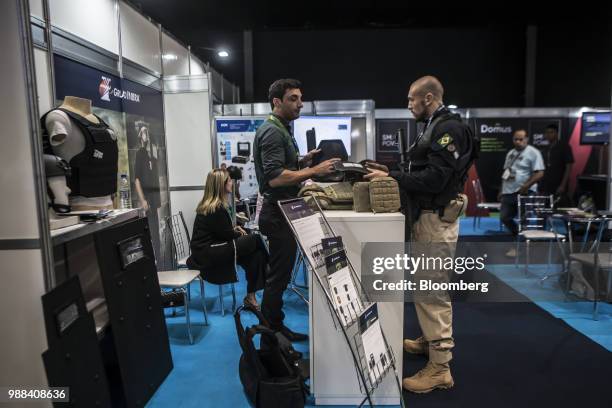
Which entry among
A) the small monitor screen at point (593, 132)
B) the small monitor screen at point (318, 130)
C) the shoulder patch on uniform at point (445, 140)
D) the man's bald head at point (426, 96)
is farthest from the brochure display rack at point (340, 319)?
the small monitor screen at point (593, 132)

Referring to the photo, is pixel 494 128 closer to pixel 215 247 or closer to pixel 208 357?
pixel 215 247

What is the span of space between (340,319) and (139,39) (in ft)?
12.2

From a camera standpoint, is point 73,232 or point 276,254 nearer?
point 73,232

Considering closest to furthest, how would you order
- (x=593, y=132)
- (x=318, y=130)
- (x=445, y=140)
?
(x=445, y=140), (x=318, y=130), (x=593, y=132)

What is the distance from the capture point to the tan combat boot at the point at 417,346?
283 cm

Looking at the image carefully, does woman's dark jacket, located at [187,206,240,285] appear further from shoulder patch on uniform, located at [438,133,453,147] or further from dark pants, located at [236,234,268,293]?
shoulder patch on uniform, located at [438,133,453,147]

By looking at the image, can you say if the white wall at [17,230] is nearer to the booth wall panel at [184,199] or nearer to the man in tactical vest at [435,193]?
the man in tactical vest at [435,193]

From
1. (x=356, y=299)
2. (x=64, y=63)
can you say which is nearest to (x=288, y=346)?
(x=356, y=299)

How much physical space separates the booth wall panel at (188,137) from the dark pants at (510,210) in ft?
13.4

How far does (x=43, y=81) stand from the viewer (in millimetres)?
2641

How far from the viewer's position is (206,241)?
11.3 feet

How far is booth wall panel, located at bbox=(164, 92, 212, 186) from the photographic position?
16.0ft

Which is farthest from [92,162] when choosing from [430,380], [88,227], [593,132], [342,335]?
[593,132]

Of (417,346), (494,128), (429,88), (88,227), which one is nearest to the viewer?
(88,227)
